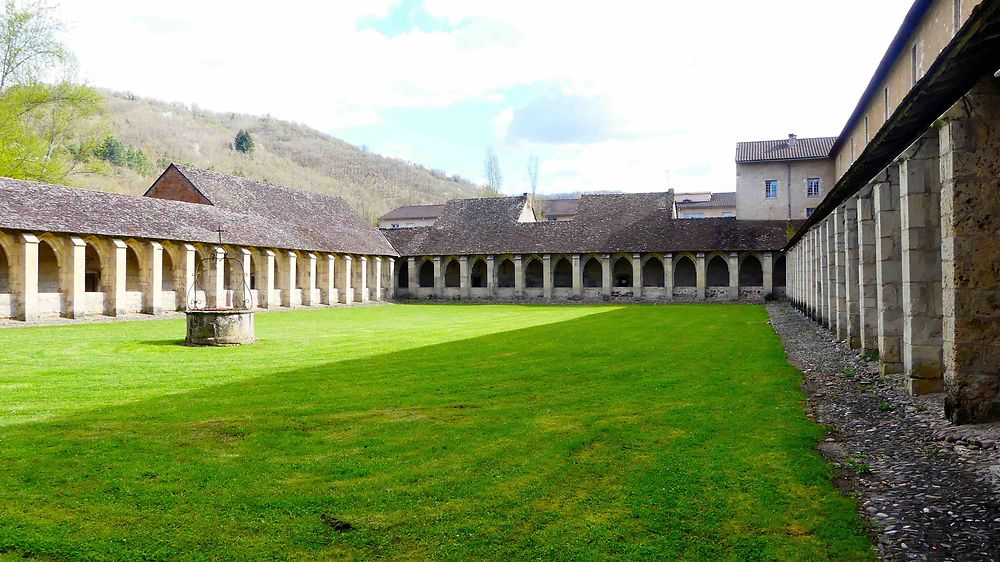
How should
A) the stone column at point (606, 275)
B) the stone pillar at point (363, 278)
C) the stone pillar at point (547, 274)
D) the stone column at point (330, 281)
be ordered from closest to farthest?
the stone column at point (330, 281) < the stone pillar at point (363, 278) < the stone column at point (606, 275) < the stone pillar at point (547, 274)

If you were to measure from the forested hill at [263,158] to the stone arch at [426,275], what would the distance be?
48.9 m

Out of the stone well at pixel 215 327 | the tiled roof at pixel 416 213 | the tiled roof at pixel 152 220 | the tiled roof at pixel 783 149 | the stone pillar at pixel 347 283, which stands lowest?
the stone well at pixel 215 327

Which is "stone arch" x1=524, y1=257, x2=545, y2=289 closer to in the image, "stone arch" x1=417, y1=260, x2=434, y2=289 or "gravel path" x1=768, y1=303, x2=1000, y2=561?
"stone arch" x1=417, y1=260, x2=434, y2=289

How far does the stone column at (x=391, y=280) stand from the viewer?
1797 inches

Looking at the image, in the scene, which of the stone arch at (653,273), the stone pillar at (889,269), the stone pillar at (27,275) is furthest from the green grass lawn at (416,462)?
the stone arch at (653,273)

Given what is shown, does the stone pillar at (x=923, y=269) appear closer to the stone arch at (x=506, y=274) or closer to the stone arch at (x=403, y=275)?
the stone arch at (x=506, y=274)

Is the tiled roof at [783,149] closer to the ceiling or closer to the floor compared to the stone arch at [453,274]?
closer to the ceiling

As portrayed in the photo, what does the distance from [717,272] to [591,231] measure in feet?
27.3

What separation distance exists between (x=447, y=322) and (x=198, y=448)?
58.5 ft

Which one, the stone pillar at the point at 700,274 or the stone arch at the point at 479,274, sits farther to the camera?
the stone arch at the point at 479,274

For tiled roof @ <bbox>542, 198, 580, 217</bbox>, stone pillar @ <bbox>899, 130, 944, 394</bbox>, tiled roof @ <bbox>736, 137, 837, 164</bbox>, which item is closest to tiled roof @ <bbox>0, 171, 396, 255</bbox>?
tiled roof @ <bbox>736, 137, 837, 164</bbox>

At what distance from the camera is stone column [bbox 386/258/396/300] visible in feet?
150

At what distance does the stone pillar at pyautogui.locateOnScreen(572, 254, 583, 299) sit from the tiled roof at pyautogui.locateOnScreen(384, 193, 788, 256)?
0.71 metres

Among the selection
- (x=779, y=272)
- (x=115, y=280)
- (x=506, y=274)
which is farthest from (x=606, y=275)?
(x=115, y=280)
